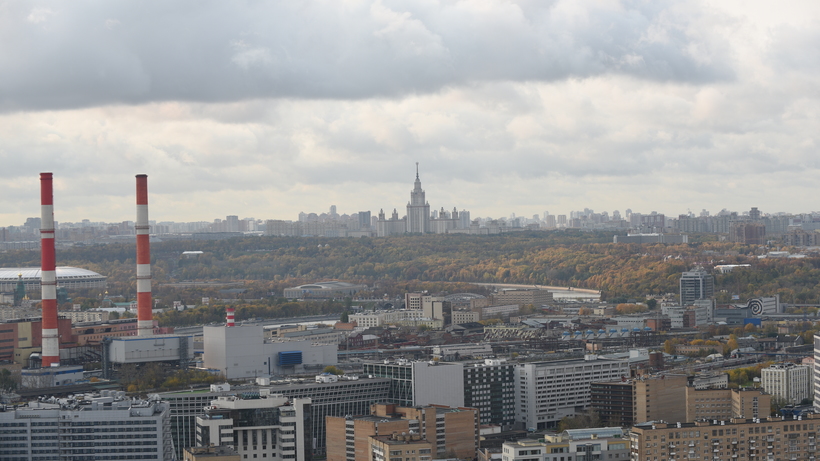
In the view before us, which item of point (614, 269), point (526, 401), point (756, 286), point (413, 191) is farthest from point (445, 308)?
point (413, 191)

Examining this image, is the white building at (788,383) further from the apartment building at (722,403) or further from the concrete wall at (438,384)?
the concrete wall at (438,384)

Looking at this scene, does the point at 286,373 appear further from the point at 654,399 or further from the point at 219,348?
the point at 654,399

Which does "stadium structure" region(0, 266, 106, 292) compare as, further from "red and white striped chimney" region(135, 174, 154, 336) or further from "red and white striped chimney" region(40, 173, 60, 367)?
"red and white striped chimney" region(40, 173, 60, 367)

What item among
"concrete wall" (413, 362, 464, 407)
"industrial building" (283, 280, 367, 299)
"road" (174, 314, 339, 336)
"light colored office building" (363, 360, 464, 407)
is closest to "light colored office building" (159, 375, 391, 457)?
"light colored office building" (363, 360, 464, 407)

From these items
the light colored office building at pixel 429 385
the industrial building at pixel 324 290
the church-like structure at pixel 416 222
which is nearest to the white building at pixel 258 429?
the light colored office building at pixel 429 385

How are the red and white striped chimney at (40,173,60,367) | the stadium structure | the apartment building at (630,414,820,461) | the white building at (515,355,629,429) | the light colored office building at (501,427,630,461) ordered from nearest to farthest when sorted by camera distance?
the apartment building at (630,414,820,461)
the light colored office building at (501,427,630,461)
the white building at (515,355,629,429)
the red and white striped chimney at (40,173,60,367)
the stadium structure

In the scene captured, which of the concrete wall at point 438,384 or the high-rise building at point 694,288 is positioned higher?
the high-rise building at point 694,288

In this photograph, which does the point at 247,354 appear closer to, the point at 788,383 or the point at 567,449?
the point at 788,383
